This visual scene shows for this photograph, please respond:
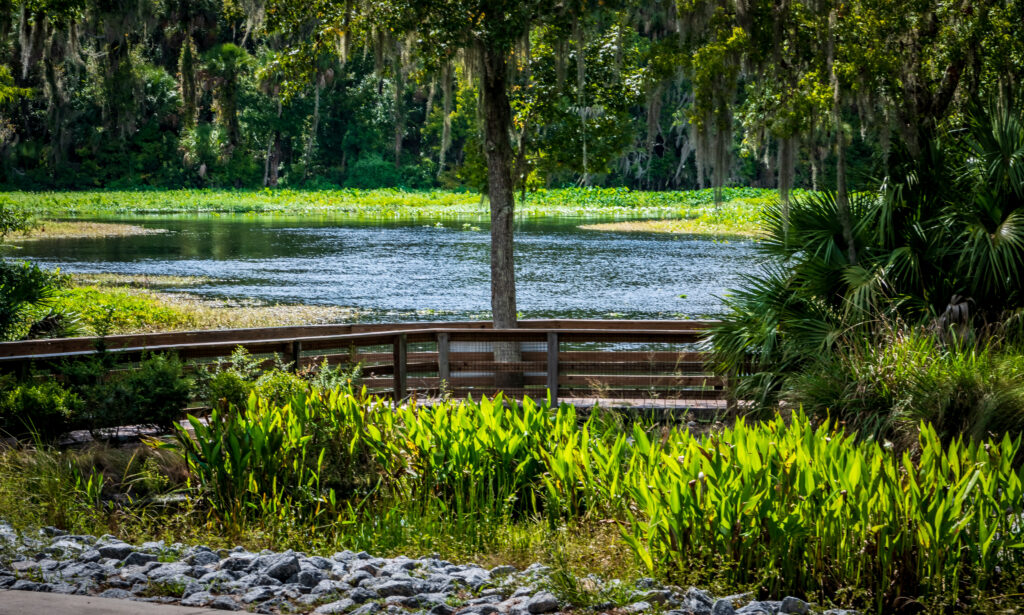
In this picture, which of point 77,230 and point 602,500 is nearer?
point 602,500

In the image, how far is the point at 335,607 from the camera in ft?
13.5

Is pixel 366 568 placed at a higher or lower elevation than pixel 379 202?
lower

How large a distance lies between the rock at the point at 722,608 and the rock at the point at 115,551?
105 inches

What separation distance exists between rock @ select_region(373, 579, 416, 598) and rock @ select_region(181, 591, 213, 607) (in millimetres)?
666

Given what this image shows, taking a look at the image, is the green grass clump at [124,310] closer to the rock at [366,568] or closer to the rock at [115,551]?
the rock at [115,551]

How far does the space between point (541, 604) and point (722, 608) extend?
2.30 feet

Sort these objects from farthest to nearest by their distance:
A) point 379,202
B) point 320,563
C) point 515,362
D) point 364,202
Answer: point 364,202, point 379,202, point 515,362, point 320,563

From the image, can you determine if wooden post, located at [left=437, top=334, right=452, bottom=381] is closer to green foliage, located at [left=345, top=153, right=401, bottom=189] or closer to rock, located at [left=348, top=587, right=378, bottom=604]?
rock, located at [left=348, top=587, right=378, bottom=604]

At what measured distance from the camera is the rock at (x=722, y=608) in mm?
4035

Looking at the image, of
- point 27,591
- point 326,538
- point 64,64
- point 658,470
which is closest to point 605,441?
point 658,470

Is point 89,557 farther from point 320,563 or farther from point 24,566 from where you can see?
point 320,563

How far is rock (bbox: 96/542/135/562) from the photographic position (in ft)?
15.9

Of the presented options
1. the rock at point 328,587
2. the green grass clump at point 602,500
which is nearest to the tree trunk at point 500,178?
the green grass clump at point 602,500

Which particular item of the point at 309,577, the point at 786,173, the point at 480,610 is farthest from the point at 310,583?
the point at 786,173
